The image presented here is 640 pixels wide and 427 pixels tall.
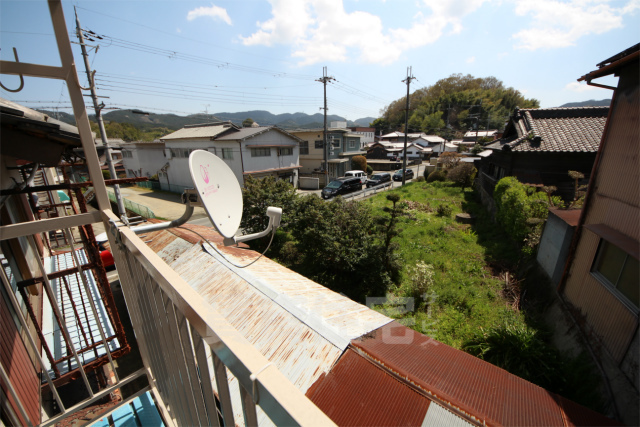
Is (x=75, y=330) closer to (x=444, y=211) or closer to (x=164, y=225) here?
(x=164, y=225)

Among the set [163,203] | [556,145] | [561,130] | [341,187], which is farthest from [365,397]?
[163,203]

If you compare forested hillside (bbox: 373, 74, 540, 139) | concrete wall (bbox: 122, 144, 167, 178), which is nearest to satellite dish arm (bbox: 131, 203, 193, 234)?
concrete wall (bbox: 122, 144, 167, 178)

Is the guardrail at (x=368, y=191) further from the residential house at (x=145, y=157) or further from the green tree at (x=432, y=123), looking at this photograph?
the green tree at (x=432, y=123)

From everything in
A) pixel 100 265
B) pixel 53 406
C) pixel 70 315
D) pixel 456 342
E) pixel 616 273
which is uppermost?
pixel 100 265

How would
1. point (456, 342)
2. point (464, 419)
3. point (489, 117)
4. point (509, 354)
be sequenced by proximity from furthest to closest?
point (489, 117), point (456, 342), point (509, 354), point (464, 419)

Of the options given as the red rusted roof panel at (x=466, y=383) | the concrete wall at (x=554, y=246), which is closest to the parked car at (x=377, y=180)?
the concrete wall at (x=554, y=246)

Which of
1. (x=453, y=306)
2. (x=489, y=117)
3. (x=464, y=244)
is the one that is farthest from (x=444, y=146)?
(x=453, y=306)

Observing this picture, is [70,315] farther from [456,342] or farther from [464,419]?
[456,342]

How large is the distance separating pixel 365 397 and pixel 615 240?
4.74m

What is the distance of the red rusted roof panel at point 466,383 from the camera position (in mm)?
3037

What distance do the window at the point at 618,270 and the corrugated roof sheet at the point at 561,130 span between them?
715 cm

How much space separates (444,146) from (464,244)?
41102mm

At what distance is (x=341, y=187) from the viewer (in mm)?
20047

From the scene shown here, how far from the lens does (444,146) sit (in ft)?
151
